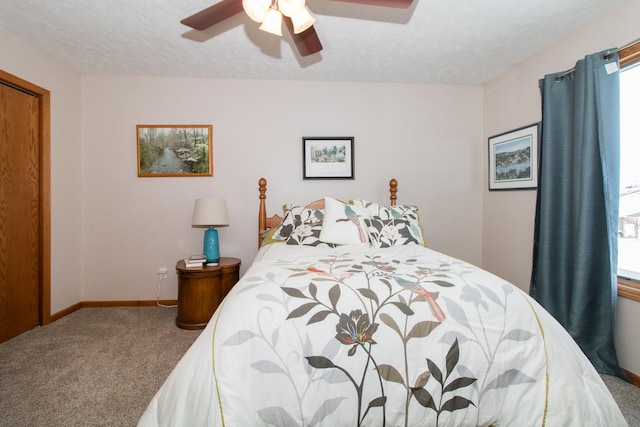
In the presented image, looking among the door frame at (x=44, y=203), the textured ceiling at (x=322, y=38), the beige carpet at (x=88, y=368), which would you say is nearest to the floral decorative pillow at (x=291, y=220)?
the beige carpet at (x=88, y=368)

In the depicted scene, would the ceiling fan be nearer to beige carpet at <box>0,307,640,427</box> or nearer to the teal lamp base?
the teal lamp base

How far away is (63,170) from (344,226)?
2.73m

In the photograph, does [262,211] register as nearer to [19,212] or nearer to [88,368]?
[88,368]

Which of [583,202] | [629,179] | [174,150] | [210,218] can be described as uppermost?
[174,150]

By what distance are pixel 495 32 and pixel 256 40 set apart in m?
1.86

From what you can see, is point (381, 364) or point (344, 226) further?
point (344, 226)

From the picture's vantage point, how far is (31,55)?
2.59 meters

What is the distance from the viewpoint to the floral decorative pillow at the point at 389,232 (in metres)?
2.41

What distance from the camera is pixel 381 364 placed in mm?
1102

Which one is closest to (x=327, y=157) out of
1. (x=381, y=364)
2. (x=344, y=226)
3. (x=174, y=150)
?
(x=344, y=226)

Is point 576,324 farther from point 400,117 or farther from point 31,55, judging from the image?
point 31,55

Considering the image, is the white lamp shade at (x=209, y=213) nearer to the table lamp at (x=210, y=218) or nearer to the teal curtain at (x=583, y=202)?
the table lamp at (x=210, y=218)

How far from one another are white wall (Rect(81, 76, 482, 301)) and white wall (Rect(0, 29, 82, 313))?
9 centimetres

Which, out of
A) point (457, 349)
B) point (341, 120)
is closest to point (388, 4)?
point (457, 349)
